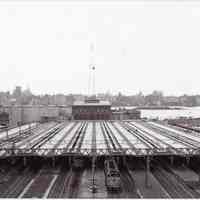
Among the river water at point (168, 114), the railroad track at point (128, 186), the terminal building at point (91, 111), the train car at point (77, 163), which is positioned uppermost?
the terminal building at point (91, 111)

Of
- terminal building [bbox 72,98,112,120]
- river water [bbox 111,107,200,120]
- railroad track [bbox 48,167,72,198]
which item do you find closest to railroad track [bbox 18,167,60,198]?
railroad track [bbox 48,167,72,198]

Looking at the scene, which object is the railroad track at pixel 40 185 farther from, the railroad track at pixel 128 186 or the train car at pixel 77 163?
the railroad track at pixel 128 186

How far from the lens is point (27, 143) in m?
37.1

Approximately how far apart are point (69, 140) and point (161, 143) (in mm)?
13623

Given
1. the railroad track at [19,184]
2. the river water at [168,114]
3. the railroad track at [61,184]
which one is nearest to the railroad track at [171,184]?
the railroad track at [61,184]

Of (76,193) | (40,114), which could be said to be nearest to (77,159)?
(76,193)

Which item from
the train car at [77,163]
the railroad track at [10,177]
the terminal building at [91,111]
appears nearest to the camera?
the railroad track at [10,177]

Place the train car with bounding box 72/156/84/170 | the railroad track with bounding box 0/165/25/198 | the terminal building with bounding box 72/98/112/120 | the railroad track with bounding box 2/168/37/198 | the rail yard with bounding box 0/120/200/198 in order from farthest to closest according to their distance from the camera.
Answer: the terminal building with bounding box 72/98/112/120
the train car with bounding box 72/156/84/170
the railroad track with bounding box 0/165/25/198
the rail yard with bounding box 0/120/200/198
the railroad track with bounding box 2/168/37/198

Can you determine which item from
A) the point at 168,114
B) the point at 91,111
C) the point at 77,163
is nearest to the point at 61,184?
the point at 77,163

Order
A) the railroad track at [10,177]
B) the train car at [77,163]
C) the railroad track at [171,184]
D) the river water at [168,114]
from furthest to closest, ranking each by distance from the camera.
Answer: the river water at [168,114], the train car at [77,163], the railroad track at [10,177], the railroad track at [171,184]

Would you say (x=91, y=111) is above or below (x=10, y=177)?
above

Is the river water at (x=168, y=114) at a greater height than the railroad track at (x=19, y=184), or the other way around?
the river water at (x=168, y=114)

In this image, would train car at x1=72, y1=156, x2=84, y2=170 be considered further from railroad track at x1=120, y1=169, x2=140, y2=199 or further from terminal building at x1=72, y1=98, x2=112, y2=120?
terminal building at x1=72, y1=98, x2=112, y2=120

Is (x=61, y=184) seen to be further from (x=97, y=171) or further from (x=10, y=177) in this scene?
(x=10, y=177)
